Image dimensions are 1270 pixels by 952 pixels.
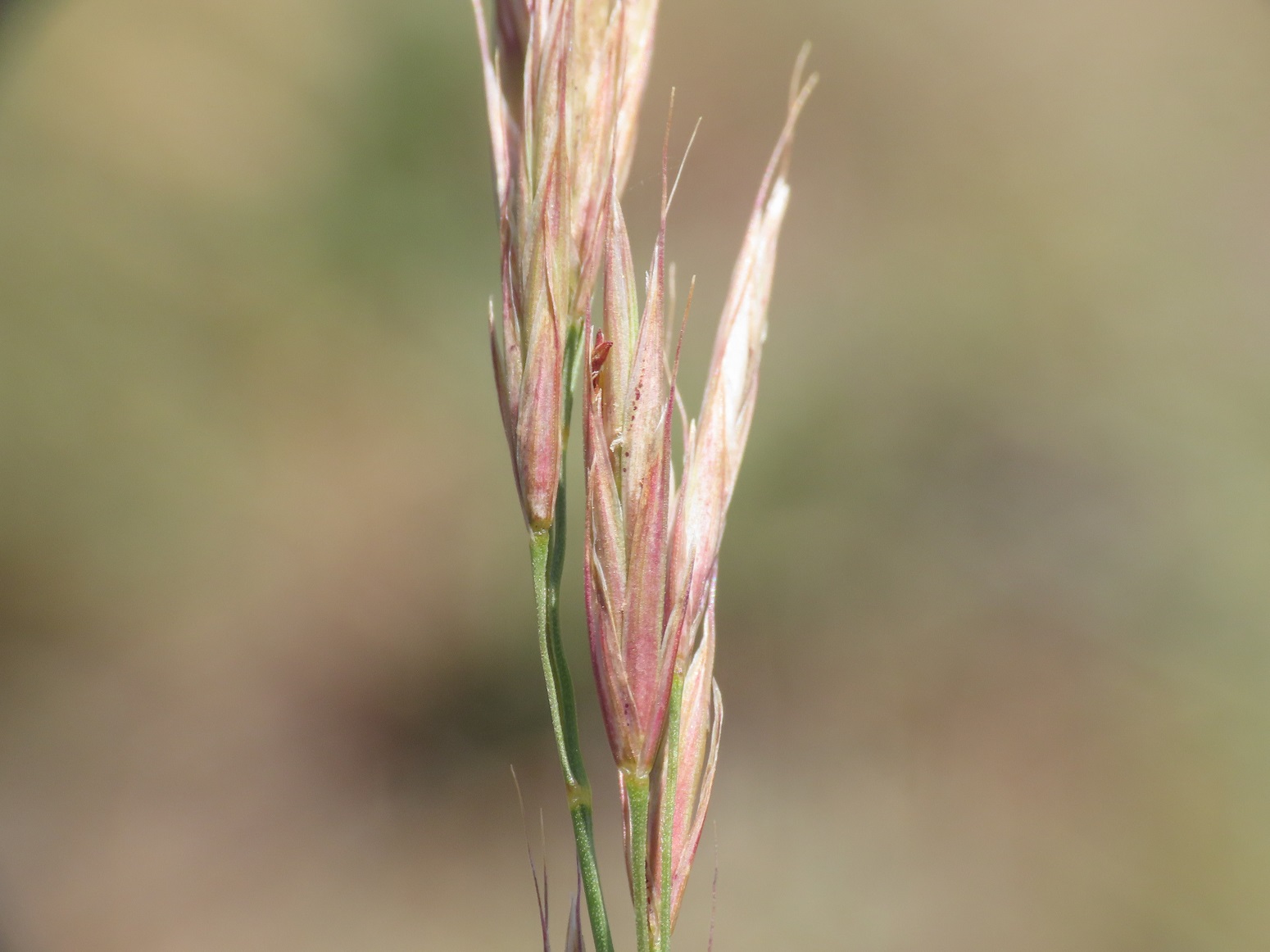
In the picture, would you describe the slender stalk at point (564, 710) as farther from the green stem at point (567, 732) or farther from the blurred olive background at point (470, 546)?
the blurred olive background at point (470, 546)

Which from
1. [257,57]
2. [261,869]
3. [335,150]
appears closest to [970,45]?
[335,150]

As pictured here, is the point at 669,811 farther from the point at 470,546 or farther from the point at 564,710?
the point at 470,546

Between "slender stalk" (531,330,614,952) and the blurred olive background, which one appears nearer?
"slender stalk" (531,330,614,952)

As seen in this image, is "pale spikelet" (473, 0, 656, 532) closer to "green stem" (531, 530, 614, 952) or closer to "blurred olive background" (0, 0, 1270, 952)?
"green stem" (531, 530, 614, 952)

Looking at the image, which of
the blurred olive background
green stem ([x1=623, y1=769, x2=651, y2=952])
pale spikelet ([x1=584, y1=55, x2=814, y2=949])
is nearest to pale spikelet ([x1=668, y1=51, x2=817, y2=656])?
pale spikelet ([x1=584, y1=55, x2=814, y2=949])

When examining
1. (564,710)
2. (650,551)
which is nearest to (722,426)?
(650,551)
